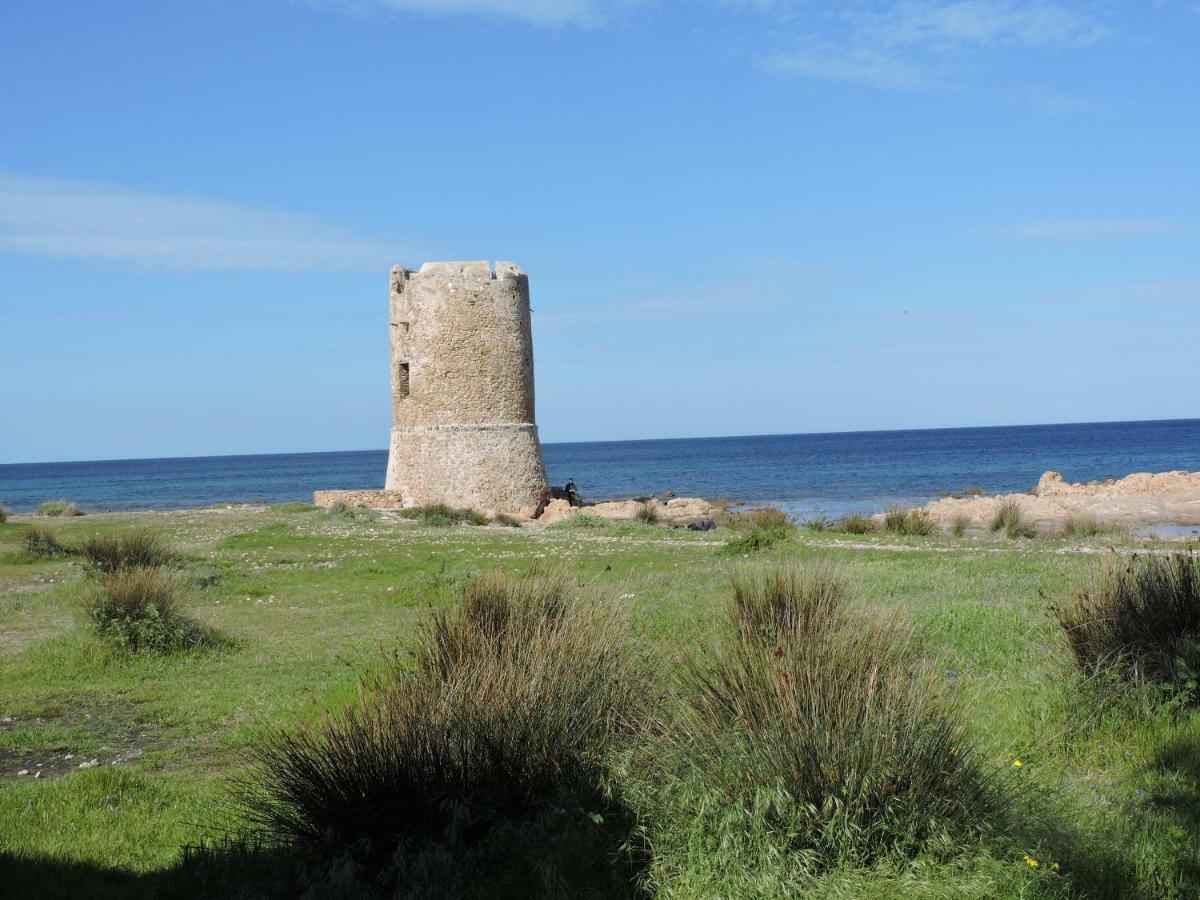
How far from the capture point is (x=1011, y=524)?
23.1 m

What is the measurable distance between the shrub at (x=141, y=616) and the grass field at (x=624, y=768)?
0.24m

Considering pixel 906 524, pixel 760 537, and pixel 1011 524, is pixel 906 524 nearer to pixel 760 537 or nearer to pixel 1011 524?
pixel 1011 524

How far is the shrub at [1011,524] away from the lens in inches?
880

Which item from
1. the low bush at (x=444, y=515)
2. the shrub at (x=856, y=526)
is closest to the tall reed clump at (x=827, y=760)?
the shrub at (x=856, y=526)

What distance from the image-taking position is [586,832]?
4871 mm

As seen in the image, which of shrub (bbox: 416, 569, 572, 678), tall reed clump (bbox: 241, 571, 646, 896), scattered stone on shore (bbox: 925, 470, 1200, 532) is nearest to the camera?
tall reed clump (bbox: 241, 571, 646, 896)

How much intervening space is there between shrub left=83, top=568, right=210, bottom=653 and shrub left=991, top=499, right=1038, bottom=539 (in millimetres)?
17159

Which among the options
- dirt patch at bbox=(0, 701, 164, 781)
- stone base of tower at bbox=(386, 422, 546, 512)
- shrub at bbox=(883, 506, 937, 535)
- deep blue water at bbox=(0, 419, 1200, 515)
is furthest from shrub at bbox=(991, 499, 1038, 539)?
dirt patch at bbox=(0, 701, 164, 781)

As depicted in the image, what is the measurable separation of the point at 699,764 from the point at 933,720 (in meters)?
1.16

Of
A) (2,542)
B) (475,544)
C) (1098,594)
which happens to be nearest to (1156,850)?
(1098,594)

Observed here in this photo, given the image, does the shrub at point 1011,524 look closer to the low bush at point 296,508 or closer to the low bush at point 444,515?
the low bush at point 444,515

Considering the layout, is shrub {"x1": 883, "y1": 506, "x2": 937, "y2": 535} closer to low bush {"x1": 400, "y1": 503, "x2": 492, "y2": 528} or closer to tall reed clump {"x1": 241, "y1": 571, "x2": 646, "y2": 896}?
low bush {"x1": 400, "y1": 503, "x2": 492, "y2": 528}

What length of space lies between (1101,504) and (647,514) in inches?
616

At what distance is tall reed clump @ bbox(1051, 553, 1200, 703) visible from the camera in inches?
262
